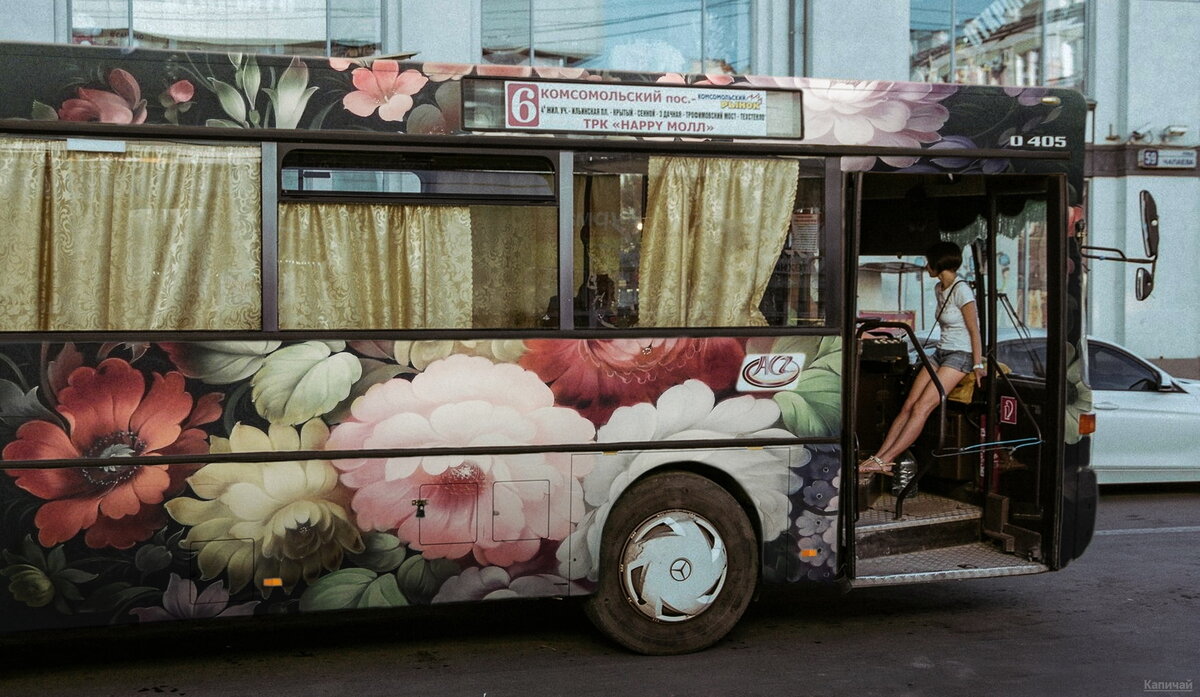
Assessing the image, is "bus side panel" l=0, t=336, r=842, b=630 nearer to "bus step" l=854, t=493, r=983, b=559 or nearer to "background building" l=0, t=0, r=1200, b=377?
"bus step" l=854, t=493, r=983, b=559

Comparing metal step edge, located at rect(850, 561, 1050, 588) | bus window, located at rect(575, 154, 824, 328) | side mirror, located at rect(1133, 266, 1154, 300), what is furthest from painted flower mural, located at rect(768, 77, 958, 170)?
metal step edge, located at rect(850, 561, 1050, 588)

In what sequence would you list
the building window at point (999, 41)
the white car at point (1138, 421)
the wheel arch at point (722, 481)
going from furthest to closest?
the building window at point (999, 41), the white car at point (1138, 421), the wheel arch at point (722, 481)

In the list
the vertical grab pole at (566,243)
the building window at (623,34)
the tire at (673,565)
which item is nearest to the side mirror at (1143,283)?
the tire at (673,565)

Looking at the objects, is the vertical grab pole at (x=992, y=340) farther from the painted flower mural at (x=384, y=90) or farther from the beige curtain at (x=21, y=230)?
the beige curtain at (x=21, y=230)

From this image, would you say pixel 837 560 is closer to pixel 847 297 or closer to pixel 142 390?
pixel 847 297

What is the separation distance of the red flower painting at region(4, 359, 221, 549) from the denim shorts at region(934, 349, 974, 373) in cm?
452

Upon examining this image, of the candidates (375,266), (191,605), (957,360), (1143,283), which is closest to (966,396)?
(957,360)

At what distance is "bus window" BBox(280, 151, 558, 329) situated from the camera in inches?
221

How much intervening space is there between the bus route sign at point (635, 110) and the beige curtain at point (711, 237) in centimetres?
17

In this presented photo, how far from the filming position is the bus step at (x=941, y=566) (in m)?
6.40

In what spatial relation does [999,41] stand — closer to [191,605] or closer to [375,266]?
[375,266]

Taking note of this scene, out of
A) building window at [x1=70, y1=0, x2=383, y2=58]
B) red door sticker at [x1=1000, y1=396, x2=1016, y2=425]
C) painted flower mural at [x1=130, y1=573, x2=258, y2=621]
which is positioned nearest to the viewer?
painted flower mural at [x1=130, y1=573, x2=258, y2=621]

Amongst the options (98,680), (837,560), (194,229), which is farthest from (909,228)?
(98,680)

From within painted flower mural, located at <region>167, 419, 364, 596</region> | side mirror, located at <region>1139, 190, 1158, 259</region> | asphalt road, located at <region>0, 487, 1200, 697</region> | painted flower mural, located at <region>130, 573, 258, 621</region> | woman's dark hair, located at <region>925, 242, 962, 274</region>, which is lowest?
asphalt road, located at <region>0, 487, 1200, 697</region>
